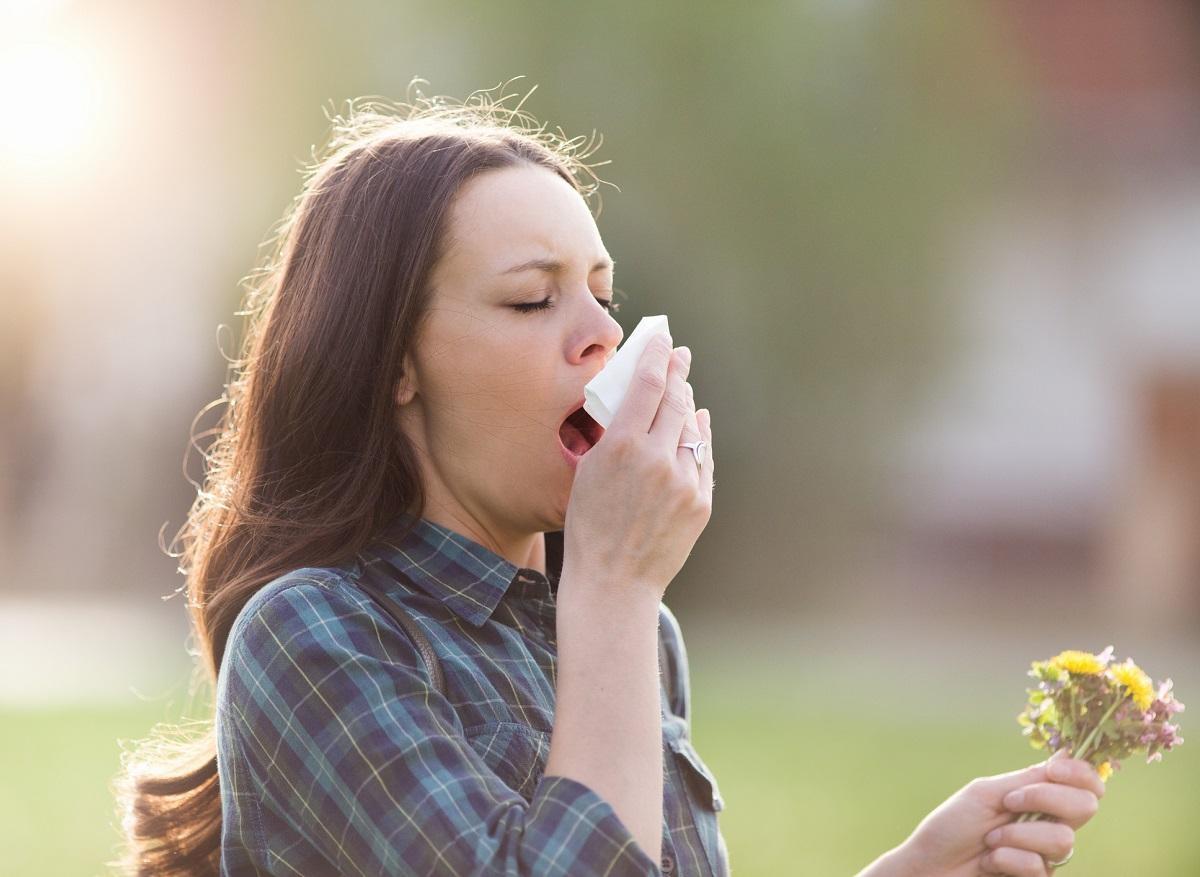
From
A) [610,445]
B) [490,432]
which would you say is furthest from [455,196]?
[610,445]

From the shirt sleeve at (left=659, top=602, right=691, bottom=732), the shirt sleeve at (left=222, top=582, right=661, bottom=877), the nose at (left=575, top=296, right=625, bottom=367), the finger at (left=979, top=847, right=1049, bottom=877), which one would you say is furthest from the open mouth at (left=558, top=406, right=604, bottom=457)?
the finger at (left=979, top=847, right=1049, bottom=877)

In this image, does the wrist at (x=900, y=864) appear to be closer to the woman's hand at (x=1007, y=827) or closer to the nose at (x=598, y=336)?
the woman's hand at (x=1007, y=827)

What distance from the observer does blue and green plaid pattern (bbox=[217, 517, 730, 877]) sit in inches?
70.2

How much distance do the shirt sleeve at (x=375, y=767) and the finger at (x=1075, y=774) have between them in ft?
2.47

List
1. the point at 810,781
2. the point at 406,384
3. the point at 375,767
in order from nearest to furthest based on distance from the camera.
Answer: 1. the point at 375,767
2. the point at 406,384
3. the point at 810,781

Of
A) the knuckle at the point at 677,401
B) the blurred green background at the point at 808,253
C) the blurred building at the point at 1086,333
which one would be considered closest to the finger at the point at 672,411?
the knuckle at the point at 677,401

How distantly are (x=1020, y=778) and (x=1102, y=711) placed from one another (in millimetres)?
180

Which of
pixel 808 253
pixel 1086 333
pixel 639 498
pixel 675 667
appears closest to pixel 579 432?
pixel 639 498

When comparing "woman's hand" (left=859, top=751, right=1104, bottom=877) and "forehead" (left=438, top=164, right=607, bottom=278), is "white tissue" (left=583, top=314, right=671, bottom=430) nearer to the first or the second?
"forehead" (left=438, top=164, right=607, bottom=278)

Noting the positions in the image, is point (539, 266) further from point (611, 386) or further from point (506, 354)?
point (611, 386)

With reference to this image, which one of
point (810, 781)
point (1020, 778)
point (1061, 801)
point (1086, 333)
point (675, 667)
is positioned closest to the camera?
point (1061, 801)

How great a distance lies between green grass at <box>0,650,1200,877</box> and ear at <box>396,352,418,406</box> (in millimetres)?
5483

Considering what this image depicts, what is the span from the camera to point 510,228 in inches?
92.7

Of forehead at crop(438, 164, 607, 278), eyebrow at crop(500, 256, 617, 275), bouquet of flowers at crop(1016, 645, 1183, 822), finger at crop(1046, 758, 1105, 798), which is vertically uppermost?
forehead at crop(438, 164, 607, 278)
